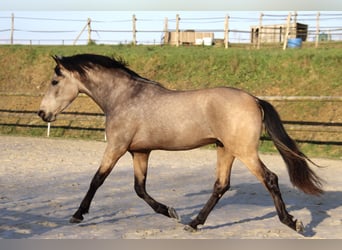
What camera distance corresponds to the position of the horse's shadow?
5.11 meters

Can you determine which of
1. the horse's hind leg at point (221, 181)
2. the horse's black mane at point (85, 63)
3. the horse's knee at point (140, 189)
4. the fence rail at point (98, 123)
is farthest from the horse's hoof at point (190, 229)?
the fence rail at point (98, 123)

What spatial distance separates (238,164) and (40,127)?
8.41m

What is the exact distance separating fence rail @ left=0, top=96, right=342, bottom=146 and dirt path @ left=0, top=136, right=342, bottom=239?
1.70 m

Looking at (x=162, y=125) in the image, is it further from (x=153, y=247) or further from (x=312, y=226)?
(x=153, y=247)

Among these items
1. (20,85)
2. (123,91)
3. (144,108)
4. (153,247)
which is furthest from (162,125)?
(20,85)

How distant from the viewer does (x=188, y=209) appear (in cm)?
562

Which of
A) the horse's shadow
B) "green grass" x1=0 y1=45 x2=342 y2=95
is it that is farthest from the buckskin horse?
"green grass" x1=0 y1=45 x2=342 y2=95

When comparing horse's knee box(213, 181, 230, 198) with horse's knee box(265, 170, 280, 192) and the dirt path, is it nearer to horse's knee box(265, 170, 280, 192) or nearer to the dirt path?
the dirt path

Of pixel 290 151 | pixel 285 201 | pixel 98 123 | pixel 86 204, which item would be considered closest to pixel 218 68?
pixel 98 123

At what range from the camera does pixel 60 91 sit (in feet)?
16.9

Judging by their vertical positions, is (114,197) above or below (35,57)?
below

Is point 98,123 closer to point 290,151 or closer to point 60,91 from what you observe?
point 60,91

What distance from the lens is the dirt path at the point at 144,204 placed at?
14.7 feet

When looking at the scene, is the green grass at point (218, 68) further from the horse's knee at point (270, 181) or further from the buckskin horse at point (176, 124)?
the horse's knee at point (270, 181)
